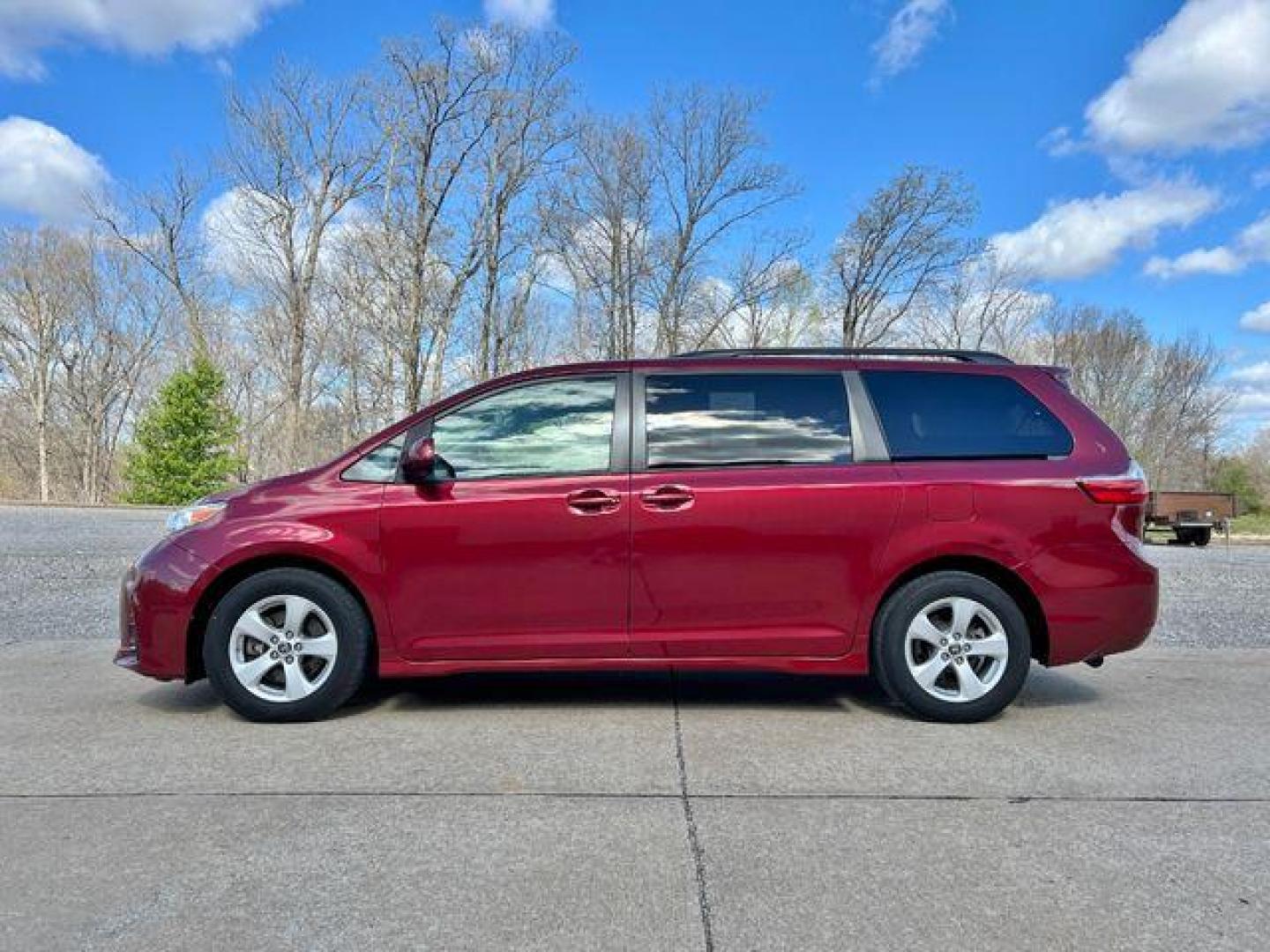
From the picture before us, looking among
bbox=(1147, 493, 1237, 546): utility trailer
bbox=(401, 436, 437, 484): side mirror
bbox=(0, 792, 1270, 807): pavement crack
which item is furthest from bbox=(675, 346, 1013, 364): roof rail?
bbox=(1147, 493, 1237, 546): utility trailer

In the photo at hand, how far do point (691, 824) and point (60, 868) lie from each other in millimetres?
2061

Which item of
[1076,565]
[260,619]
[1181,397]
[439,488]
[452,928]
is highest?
[1181,397]

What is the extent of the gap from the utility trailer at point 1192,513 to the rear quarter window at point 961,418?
19.5 metres

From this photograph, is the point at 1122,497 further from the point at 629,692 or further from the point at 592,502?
the point at 629,692

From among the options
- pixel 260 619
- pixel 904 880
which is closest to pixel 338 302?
pixel 260 619

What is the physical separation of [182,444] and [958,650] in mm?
33465

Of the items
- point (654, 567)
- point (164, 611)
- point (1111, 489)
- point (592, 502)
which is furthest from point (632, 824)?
point (1111, 489)

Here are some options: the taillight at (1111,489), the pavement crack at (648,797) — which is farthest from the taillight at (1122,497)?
the pavement crack at (648,797)

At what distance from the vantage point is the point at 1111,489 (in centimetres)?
434

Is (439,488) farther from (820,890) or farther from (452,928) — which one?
(820,890)

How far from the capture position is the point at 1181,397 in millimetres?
56281

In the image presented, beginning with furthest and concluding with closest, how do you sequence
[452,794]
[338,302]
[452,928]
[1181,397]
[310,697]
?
[1181,397], [338,302], [310,697], [452,794], [452,928]

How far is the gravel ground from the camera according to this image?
7.12m

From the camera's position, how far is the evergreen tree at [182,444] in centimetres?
3212
